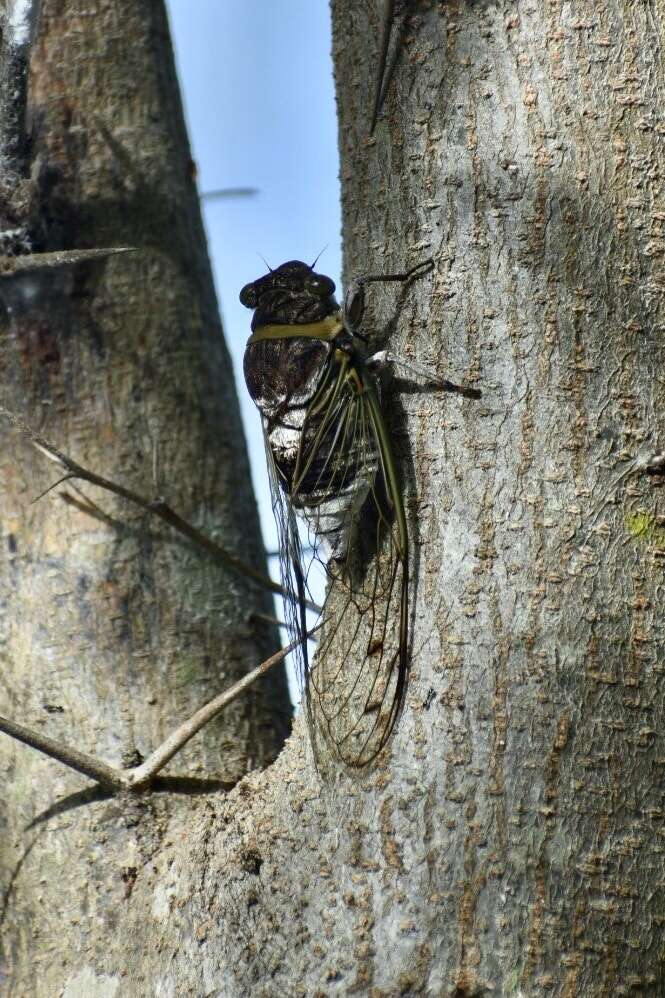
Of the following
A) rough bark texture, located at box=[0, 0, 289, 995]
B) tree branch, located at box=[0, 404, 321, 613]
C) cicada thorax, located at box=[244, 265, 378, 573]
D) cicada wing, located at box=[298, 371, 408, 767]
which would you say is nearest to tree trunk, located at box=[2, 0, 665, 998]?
cicada wing, located at box=[298, 371, 408, 767]

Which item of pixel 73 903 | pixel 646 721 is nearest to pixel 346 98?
pixel 646 721

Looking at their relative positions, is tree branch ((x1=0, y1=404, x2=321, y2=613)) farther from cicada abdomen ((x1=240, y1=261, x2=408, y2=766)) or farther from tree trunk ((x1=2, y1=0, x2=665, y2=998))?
tree trunk ((x1=2, y1=0, x2=665, y2=998))

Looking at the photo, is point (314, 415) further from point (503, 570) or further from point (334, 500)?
point (503, 570)

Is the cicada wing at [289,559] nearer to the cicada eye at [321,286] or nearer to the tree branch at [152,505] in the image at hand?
the tree branch at [152,505]

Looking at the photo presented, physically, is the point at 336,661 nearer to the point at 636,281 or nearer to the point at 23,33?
the point at 636,281

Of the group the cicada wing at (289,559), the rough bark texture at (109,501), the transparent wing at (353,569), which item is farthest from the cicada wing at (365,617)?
the rough bark texture at (109,501)

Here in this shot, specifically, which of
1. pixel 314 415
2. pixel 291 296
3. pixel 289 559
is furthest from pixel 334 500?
pixel 291 296
